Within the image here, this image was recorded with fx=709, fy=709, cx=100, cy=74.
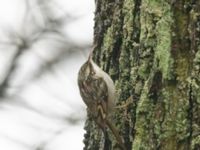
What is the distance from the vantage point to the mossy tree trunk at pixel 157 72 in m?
1.70

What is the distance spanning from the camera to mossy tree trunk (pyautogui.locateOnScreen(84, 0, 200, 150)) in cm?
170

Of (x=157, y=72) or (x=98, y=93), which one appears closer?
(x=157, y=72)

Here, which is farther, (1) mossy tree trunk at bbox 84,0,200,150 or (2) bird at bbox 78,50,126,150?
(2) bird at bbox 78,50,126,150

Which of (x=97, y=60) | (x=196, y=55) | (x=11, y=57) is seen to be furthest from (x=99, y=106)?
(x=11, y=57)

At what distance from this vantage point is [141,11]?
186 centimetres

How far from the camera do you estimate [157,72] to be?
5.78 feet

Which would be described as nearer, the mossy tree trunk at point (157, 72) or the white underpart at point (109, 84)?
the mossy tree trunk at point (157, 72)

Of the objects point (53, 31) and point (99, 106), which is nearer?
point (99, 106)

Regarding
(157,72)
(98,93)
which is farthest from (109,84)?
(98,93)

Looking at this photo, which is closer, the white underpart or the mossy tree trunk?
the mossy tree trunk

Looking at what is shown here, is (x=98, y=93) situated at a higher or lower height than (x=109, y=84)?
higher

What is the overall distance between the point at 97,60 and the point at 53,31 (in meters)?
1.24

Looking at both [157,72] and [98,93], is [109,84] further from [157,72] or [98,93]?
[98,93]

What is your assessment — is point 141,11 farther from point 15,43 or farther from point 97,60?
point 15,43
